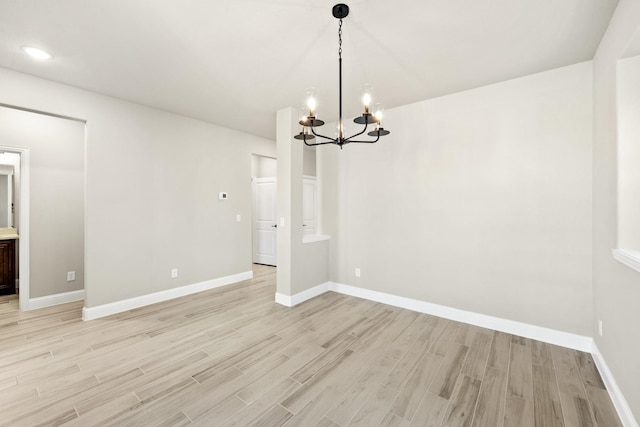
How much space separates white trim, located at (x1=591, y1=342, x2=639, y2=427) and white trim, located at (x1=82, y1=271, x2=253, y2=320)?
460cm

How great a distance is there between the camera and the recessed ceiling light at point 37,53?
2.38m

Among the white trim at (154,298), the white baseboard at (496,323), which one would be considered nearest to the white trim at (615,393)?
the white baseboard at (496,323)

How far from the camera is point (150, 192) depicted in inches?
150

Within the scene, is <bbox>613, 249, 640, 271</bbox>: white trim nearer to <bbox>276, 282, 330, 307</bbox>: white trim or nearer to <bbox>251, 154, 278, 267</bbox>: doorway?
<bbox>276, 282, 330, 307</bbox>: white trim

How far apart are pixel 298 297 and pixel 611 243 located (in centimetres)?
321

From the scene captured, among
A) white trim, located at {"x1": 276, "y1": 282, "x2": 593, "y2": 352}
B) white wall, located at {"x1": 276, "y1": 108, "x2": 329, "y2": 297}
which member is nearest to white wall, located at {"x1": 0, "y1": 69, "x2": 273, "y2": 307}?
white wall, located at {"x1": 276, "y1": 108, "x2": 329, "y2": 297}

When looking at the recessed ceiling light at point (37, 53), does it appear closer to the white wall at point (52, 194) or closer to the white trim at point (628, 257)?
the white wall at point (52, 194)

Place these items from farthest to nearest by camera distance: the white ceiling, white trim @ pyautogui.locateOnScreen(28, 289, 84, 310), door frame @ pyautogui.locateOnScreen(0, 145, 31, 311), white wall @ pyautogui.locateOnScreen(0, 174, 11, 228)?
white wall @ pyautogui.locateOnScreen(0, 174, 11, 228)
white trim @ pyautogui.locateOnScreen(28, 289, 84, 310)
door frame @ pyautogui.locateOnScreen(0, 145, 31, 311)
the white ceiling

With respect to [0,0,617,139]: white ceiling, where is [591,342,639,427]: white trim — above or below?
below

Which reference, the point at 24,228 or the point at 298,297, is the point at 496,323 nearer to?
the point at 298,297

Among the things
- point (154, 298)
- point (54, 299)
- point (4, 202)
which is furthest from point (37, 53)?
point (4, 202)

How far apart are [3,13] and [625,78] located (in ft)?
14.3

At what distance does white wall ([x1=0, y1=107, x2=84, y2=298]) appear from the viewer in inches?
140

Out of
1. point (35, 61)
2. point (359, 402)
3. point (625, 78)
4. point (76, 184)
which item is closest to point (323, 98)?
point (625, 78)
